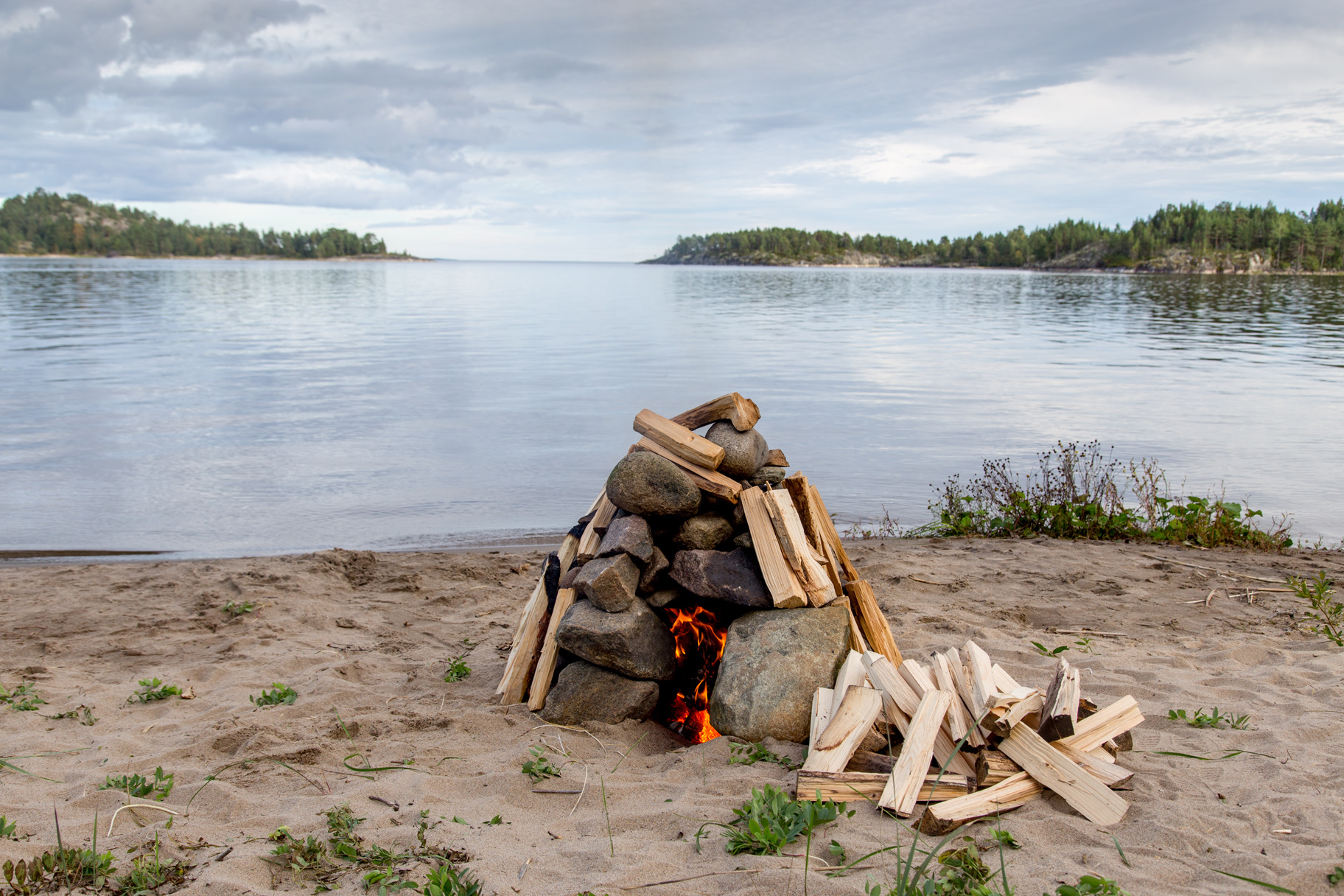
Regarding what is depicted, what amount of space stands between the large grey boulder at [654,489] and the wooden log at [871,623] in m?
1.24

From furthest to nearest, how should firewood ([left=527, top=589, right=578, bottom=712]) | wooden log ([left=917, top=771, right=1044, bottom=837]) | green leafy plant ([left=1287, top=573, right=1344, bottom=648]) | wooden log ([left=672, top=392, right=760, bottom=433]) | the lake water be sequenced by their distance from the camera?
the lake water → green leafy plant ([left=1287, top=573, right=1344, bottom=648]) → wooden log ([left=672, top=392, right=760, bottom=433]) → firewood ([left=527, top=589, right=578, bottom=712]) → wooden log ([left=917, top=771, right=1044, bottom=837])

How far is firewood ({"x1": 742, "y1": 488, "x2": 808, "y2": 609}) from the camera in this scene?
4734mm

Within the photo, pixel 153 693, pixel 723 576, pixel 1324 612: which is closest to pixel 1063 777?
pixel 723 576

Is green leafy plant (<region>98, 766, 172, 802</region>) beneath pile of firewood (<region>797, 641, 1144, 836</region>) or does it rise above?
beneath

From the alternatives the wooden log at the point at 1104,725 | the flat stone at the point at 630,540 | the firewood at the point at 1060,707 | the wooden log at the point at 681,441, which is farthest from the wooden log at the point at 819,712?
the wooden log at the point at 681,441

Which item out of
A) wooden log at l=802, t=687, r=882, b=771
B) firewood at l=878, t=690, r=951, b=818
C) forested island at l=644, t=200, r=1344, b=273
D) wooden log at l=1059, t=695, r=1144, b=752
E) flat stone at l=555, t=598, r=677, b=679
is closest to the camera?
firewood at l=878, t=690, r=951, b=818

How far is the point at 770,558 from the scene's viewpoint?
4.84 meters

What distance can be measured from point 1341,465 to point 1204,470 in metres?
2.10

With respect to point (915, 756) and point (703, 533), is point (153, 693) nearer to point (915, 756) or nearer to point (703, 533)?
point (703, 533)

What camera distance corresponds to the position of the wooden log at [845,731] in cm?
381

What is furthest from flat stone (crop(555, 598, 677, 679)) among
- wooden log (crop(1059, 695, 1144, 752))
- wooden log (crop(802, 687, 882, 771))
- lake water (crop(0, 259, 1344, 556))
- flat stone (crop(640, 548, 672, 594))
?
lake water (crop(0, 259, 1344, 556))

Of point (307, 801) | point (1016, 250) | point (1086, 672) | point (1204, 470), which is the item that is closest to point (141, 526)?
point (307, 801)

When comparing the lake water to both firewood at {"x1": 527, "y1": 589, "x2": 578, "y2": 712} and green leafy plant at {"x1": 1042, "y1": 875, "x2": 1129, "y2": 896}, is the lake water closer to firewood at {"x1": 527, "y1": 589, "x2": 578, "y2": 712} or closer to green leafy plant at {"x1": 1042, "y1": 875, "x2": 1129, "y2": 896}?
firewood at {"x1": 527, "y1": 589, "x2": 578, "y2": 712}

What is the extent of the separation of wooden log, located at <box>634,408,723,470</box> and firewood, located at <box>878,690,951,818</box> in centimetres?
197
